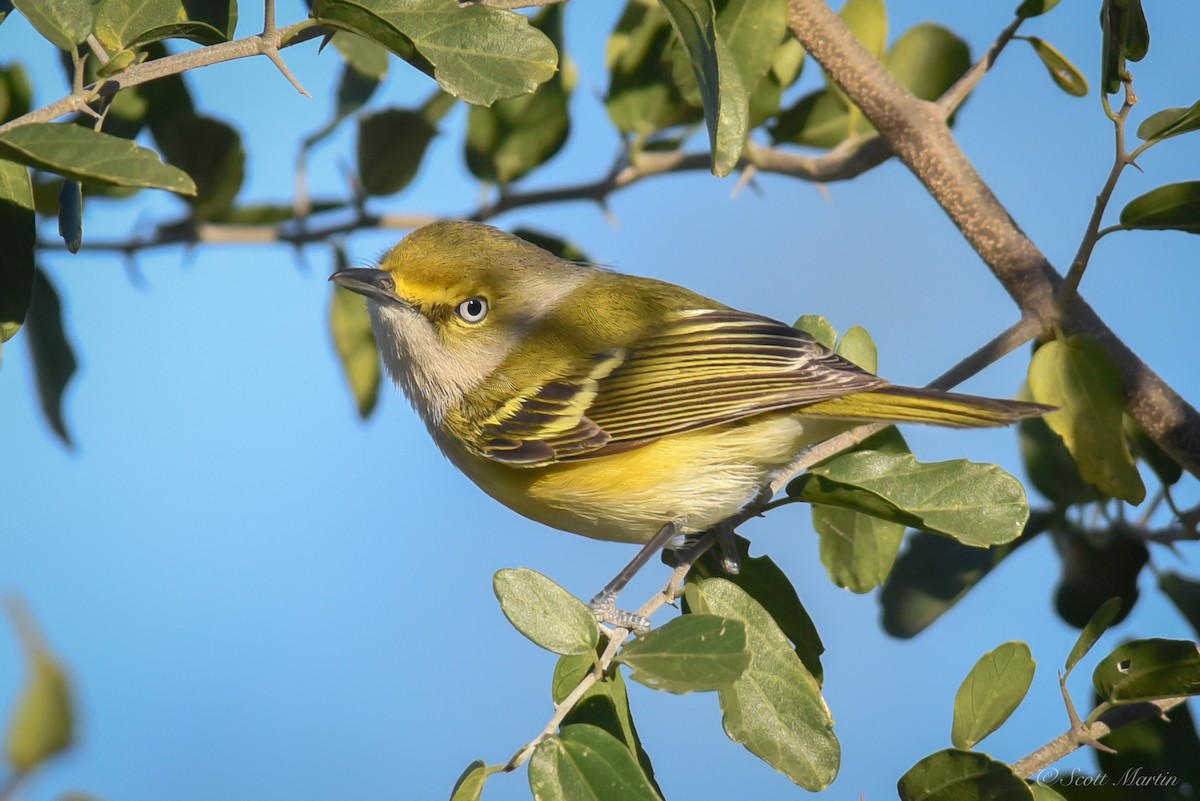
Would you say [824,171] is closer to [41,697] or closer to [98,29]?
[98,29]

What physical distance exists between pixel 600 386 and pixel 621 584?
0.52m

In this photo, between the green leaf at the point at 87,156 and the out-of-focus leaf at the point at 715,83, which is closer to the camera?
the green leaf at the point at 87,156

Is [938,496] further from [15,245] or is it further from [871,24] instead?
[15,245]

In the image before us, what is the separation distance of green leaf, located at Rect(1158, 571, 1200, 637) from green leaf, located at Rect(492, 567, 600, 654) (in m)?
1.42

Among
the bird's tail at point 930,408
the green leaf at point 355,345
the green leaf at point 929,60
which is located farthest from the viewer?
the green leaf at point 355,345

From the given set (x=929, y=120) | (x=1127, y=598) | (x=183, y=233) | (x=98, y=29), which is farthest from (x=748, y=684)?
(x=183, y=233)

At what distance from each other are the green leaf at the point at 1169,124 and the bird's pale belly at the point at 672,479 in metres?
0.84

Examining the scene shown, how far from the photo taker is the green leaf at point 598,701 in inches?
74.2

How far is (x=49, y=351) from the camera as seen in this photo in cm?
254

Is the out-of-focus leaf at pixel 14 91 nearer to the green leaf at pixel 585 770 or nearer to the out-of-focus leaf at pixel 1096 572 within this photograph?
the green leaf at pixel 585 770

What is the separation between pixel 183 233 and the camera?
2.94 m

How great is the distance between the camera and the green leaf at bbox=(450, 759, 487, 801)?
157 cm

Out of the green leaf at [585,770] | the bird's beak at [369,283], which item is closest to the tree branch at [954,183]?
the bird's beak at [369,283]

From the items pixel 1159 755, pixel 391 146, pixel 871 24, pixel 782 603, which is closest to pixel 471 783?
pixel 782 603
